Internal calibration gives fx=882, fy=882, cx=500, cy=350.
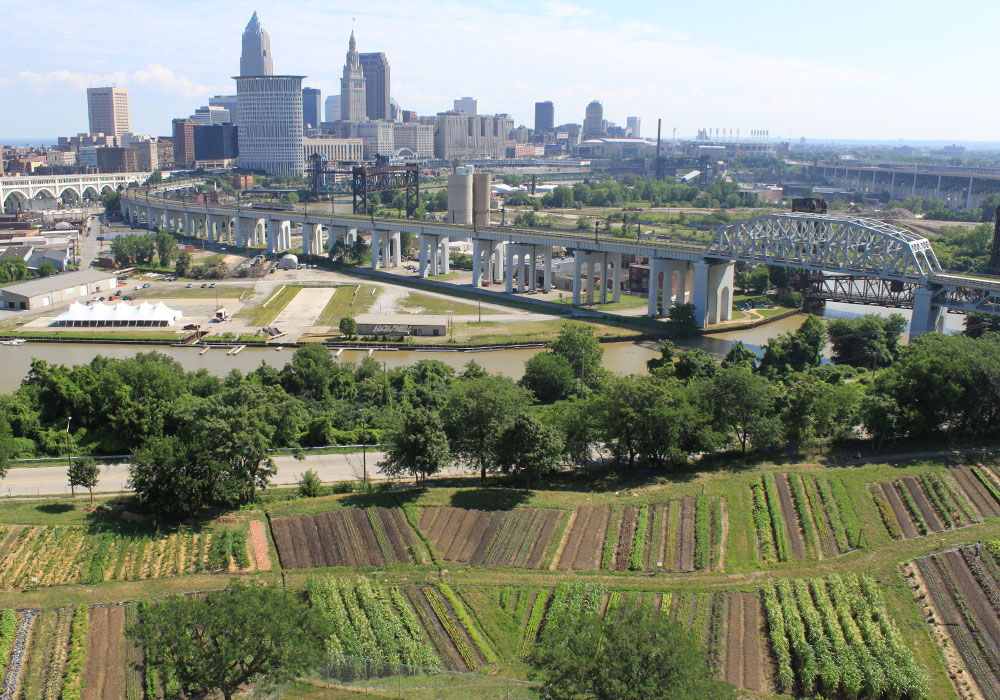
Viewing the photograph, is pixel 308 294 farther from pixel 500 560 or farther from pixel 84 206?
pixel 84 206

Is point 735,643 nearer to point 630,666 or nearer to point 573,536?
point 630,666

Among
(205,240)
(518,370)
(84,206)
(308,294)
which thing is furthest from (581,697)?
(84,206)

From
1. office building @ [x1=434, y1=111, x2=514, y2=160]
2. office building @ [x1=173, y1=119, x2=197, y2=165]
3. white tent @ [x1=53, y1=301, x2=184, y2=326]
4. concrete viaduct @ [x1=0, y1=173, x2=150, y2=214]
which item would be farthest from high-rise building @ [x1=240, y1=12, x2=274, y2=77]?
white tent @ [x1=53, y1=301, x2=184, y2=326]

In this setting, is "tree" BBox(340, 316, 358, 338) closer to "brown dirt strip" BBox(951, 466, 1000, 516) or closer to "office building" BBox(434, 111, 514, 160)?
"brown dirt strip" BBox(951, 466, 1000, 516)

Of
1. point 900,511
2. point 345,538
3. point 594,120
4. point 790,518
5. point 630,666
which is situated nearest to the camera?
point 630,666

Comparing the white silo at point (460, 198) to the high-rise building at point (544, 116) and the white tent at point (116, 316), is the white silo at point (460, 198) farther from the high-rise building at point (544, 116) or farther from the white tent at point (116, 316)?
the high-rise building at point (544, 116)

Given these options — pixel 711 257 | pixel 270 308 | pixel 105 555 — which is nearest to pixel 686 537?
pixel 105 555

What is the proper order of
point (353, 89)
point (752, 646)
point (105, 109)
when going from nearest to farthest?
point (752, 646)
point (105, 109)
point (353, 89)
